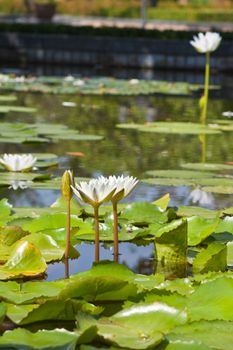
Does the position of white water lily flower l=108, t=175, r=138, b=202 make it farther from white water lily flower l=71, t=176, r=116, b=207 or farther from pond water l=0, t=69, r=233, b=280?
pond water l=0, t=69, r=233, b=280

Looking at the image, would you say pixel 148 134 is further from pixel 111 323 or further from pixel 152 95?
pixel 111 323

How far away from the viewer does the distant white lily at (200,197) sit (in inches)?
133

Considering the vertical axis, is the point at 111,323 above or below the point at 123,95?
below

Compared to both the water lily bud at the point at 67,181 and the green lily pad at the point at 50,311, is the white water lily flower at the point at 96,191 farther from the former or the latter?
the green lily pad at the point at 50,311

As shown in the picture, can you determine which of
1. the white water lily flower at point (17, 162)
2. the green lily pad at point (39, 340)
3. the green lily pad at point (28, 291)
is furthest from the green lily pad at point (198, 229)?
the white water lily flower at point (17, 162)

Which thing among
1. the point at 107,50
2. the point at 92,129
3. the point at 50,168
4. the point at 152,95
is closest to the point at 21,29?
the point at 107,50

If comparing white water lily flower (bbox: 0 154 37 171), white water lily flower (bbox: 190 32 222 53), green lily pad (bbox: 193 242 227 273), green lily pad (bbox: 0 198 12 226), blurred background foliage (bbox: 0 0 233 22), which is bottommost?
green lily pad (bbox: 193 242 227 273)

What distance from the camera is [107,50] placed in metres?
13.0

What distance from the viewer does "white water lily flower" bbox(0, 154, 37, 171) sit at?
143 inches

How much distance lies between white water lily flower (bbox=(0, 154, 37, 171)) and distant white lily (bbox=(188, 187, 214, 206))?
2.02 feet

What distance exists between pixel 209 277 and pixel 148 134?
3596 mm

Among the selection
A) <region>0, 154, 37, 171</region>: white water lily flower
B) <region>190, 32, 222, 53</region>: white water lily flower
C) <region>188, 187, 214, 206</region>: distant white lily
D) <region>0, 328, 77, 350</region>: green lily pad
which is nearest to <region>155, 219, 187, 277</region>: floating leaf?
<region>0, 328, 77, 350</region>: green lily pad

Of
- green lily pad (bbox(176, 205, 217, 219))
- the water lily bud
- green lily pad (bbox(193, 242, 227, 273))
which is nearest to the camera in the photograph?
the water lily bud

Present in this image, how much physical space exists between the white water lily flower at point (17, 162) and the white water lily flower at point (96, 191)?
1.55 metres
